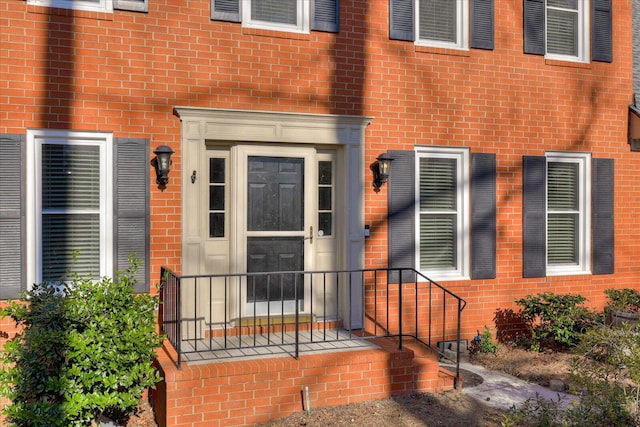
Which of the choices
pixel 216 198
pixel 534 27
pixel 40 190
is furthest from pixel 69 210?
pixel 534 27

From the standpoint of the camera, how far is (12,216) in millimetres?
5457

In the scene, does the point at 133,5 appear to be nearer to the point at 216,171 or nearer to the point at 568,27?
the point at 216,171

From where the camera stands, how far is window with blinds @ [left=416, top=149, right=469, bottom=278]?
7082mm

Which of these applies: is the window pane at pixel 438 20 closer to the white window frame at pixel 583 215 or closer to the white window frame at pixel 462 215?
the white window frame at pixel 462 215

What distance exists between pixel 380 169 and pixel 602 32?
3839mm

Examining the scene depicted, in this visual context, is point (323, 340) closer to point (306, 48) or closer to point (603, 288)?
point (306, 48)

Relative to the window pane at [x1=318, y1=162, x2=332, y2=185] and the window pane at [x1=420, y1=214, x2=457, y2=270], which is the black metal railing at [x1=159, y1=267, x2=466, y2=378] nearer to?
the window pane at [x1=420, y1=214, x2=457, y2=270]

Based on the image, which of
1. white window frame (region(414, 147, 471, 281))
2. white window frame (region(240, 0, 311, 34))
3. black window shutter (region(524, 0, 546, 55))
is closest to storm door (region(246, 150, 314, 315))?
white window frame (region(240, 0, 311, 34))

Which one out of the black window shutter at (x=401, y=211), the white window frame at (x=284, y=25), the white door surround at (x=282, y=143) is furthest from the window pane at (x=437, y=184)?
the white window frame at (x=284, y=25)

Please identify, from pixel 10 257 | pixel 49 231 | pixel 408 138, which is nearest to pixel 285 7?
pixel 408 138

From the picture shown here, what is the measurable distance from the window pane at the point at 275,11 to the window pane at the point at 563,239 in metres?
4.22

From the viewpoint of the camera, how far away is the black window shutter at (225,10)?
6.11 metres

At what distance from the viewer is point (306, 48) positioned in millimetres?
6457

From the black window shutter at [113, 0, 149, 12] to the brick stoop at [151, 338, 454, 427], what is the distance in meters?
3.36
